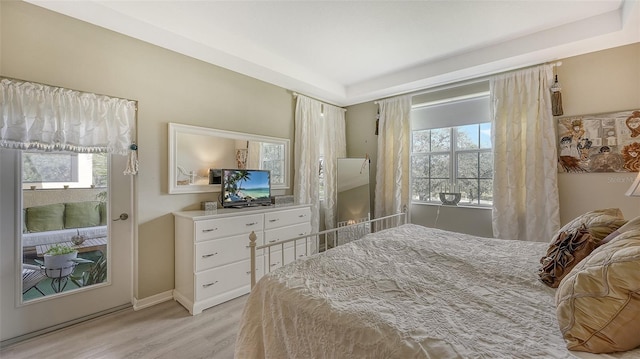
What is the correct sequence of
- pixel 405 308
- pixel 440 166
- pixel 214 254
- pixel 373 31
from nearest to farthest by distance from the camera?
1. pixel 405 308
2. pixel 214 254
3. pixel 373 31
4. pixel 440 166

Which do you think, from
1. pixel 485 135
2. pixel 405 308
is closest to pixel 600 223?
pixel 405 308

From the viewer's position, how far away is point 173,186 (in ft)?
8.94

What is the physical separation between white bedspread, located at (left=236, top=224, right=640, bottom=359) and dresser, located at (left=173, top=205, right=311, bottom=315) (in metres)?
1.00

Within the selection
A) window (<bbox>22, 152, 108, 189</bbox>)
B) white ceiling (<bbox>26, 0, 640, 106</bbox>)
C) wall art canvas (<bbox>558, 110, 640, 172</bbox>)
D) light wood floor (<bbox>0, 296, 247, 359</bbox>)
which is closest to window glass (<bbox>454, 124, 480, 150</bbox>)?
white ceiling (<bbox>26, 0, 640, 106</bbox>)

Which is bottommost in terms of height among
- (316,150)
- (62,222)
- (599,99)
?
(62,222)

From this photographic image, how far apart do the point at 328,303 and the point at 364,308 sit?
0.16 metres

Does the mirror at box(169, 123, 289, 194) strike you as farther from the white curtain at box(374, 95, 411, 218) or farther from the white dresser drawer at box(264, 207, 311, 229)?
the white curtain at box(374, 95, 411, 218)

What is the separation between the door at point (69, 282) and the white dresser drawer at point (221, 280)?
730 mm

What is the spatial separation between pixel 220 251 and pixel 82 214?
1.24 m

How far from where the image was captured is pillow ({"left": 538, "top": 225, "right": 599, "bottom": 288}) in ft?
4.24

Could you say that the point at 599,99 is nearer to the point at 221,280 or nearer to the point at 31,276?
the point at 221,280

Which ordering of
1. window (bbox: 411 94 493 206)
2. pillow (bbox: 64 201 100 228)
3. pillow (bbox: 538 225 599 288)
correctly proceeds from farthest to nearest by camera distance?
window (bbox: 411 94 493 206), pillow (bbox: 64 201 100 228), pillow (bbox: 538 225 599 288)

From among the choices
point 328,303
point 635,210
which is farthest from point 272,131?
point 635,210

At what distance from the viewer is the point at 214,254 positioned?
2555 millimetres
